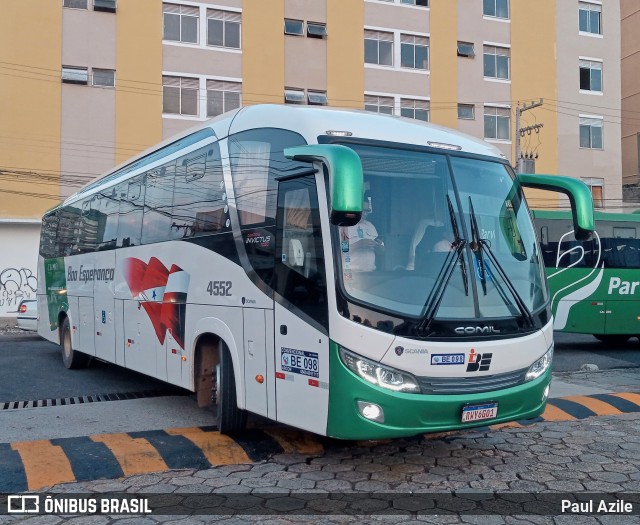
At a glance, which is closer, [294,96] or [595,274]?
[595,274]

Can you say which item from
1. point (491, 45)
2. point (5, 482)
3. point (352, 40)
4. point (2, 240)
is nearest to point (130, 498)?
point (5, 482)

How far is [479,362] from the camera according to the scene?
5.87 meters

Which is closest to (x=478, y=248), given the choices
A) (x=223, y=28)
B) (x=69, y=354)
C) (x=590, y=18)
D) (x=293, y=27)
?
(x=69, y=354)

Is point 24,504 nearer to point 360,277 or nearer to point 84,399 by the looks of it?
point 360,277

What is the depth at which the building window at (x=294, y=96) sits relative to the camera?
30.8m

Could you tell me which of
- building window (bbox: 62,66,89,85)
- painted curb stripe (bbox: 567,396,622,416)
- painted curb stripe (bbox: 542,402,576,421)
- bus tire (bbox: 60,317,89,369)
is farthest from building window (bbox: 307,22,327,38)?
painted curb stripe (bbox: 542,402,576,421)

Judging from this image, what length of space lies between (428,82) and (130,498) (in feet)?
100

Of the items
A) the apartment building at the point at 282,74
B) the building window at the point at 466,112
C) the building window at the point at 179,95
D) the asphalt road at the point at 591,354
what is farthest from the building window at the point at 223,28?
the asphalt road at the point at 591,354

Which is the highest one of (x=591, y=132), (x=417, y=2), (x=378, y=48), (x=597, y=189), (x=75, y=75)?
(x=417, y=2)

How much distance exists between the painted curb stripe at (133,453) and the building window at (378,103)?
26.5 meters

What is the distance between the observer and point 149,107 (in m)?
28.5

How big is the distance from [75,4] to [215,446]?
25336 mm

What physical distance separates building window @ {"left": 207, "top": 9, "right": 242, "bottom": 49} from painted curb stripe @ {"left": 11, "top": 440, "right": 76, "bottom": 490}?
25.3m

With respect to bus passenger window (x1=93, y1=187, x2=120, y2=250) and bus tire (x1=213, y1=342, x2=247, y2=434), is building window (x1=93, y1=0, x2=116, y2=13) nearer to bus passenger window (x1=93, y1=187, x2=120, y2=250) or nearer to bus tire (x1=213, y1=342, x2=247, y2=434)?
bus passenger window (x1=93, y1=187, x2=120, y2=250)
